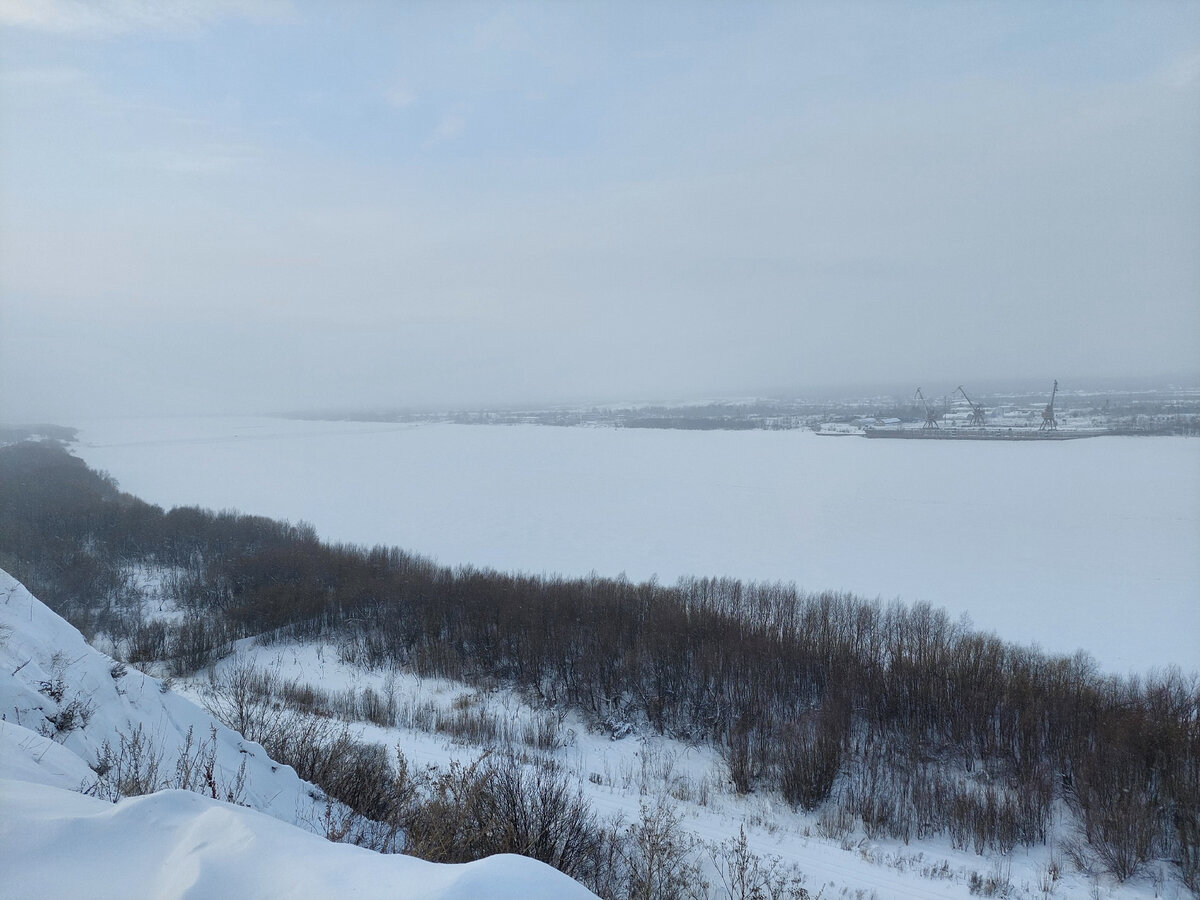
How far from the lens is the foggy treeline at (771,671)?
34.6 ft

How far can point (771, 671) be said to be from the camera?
1588cm

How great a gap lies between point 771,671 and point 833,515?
21.7m

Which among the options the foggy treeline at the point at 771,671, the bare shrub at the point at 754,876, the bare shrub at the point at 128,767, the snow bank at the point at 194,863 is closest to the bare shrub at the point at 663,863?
the bare shrub at the point at 754,876

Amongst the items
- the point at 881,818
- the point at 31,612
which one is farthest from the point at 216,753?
the point at 881,818

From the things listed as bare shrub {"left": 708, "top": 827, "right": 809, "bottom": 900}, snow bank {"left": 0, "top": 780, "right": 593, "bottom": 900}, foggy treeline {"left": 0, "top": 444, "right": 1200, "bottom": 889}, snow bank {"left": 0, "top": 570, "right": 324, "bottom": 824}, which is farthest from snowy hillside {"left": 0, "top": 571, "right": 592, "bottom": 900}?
foggy treeline {"left": 0, "top": 444, "right": 1200, "bottom": 889}

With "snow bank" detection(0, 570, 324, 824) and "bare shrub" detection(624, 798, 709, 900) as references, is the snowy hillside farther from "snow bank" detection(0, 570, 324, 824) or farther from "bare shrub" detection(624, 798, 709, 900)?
"bare shrub" detection(624, 798, 709, 900)

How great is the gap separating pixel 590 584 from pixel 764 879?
1508 centimetres

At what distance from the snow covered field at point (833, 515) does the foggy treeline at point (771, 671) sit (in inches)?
145

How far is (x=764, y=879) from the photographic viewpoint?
7.50 metres

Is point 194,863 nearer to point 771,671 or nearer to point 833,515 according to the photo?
point 771,671

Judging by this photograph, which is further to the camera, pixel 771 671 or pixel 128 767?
pixel 771 671

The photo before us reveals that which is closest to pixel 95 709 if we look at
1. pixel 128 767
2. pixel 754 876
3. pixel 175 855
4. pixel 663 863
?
pixel 128 767

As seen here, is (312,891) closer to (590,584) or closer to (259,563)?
(590,584)

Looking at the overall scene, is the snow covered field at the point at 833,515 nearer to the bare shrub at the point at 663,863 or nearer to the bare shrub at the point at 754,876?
the bare shrub at the point at 754,876
